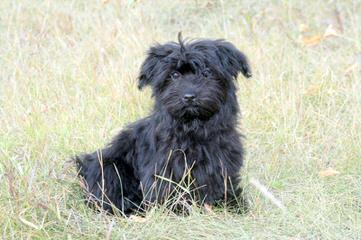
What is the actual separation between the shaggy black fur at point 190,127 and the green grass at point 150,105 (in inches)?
10.3

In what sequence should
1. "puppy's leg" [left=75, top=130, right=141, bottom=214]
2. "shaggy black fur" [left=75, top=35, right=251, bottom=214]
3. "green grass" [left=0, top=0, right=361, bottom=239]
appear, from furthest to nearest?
1. "puppy's leg" [left=75, top=130, right=141, bottom=214]
2. "shaggy black fur" [left=75, top=35, right=251, bottom=214]
3. "green grass" [left=0, top=0, right=361, bottom=239]

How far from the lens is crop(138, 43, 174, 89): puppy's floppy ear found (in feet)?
15.1

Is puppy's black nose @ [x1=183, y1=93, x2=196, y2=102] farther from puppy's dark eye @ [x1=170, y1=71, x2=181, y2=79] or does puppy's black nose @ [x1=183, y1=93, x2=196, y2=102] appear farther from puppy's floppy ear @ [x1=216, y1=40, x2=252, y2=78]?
puppy's floppy ear @ [x1=216, y1=40, x2=252, y2=78]

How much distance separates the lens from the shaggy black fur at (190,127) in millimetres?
4480

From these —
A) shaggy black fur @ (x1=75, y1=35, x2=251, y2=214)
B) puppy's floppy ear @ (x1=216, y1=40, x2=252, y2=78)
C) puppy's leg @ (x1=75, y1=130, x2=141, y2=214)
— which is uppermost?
puppy's floppy ear @ (x1=216, y1=40, x2=252, y2=78)

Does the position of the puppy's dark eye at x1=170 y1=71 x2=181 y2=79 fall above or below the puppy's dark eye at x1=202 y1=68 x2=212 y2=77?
below

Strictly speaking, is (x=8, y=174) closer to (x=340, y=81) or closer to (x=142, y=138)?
(x=142, y=138)

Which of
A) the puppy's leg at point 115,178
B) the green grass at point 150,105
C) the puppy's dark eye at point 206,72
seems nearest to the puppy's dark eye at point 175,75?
the puppy's dark eye at point 206,72

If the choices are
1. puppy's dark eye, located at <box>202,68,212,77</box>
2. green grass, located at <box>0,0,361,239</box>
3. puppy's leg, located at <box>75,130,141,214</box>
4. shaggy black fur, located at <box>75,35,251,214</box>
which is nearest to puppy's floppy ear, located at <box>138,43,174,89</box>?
shaggy black fur, located at <box>75,35,251,214</box>

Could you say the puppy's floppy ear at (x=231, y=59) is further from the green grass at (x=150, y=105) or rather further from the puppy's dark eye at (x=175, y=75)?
the green grass at (x=150, y=105)

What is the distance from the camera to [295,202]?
4938 millimetres

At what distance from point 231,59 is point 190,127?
551 millimetres

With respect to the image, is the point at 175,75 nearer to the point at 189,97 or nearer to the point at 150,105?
the point at 189,97

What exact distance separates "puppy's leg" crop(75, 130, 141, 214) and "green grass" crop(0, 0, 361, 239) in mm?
137
